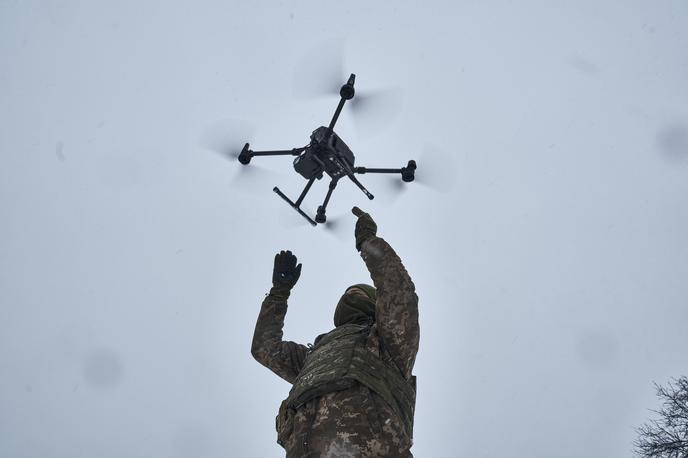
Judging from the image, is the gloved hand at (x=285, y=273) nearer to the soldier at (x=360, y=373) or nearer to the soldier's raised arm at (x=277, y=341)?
the soldier's raised arm at (x=277, y=341)

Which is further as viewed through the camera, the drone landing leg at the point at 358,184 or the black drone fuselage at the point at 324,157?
the drone landing leg at the point at 358,184

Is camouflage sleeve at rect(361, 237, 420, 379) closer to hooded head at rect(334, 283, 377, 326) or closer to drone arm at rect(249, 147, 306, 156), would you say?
hooded head at rect(334, 283, 377, 326)

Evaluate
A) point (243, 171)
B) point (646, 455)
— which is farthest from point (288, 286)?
point (646, 455)

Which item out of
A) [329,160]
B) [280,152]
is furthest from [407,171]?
[280,152]

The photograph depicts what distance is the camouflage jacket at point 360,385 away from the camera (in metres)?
4.04

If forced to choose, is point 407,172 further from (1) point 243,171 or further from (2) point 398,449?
(2) point 398,449

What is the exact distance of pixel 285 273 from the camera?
6.71 metres

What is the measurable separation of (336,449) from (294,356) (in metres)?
2.06

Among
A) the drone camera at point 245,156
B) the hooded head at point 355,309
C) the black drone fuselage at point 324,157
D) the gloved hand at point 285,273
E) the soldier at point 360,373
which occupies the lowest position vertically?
the soldier at point 360,373

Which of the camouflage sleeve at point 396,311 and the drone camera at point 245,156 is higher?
the drone camera at point 245,156

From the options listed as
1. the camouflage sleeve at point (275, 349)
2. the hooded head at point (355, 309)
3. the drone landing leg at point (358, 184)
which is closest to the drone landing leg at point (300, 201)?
the drone landing leg at point (358, 184)

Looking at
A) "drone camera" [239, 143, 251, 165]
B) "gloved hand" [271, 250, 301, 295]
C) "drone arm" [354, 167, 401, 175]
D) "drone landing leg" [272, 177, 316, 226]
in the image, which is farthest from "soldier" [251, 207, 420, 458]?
"drone camera" [239, 143, 251, 165]

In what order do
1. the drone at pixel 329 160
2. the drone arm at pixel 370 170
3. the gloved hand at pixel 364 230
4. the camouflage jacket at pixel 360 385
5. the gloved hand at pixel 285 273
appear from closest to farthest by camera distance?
the camouflage jacket at pixel 360 385 → the gloved hand at pixel 364 230 → the gloved hand at pixel 285 273 → the drone at pixel 329 160 → the drone arm at pixel 370 170

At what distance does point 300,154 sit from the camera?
10.2 m
